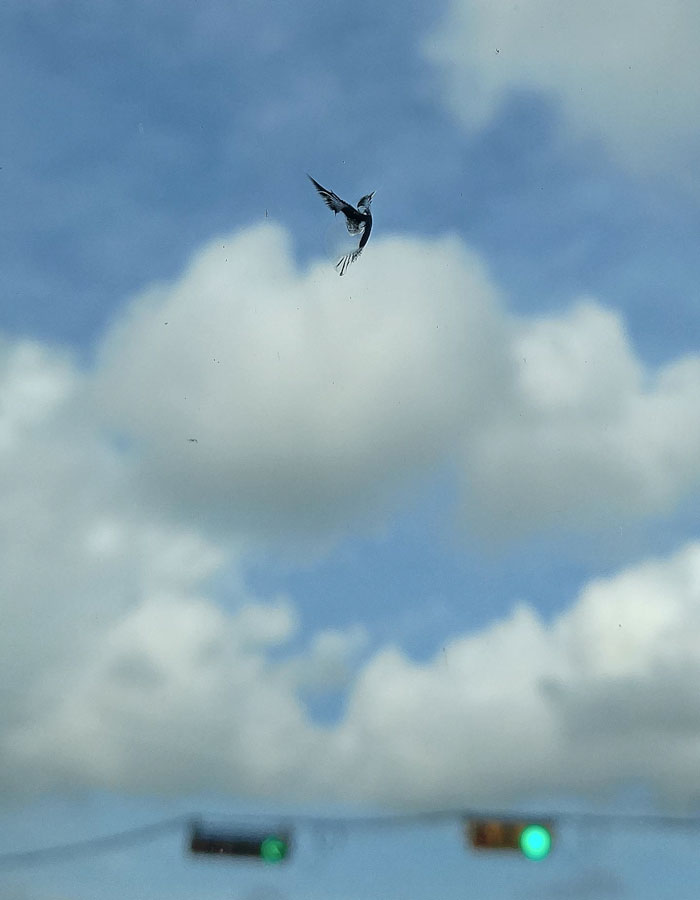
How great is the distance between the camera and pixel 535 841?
20.8 meters

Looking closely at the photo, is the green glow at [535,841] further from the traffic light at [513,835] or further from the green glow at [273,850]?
the green glow at [273,850]

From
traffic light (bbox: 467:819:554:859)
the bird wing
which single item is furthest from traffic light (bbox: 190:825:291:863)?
the bird wing

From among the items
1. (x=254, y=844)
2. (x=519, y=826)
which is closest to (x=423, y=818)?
(x=519, y=826)

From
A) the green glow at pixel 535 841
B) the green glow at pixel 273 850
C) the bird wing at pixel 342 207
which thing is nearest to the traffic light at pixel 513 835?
the green glow at pixel 535 841

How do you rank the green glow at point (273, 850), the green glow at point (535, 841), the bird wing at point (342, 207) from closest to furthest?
the green glow at point (535, 841) → the green glow at point (273, 850) → the bird wing at point (342, 207)

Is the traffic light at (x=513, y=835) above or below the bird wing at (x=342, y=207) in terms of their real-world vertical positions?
below

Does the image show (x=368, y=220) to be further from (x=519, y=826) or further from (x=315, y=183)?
(x=519, y=826)

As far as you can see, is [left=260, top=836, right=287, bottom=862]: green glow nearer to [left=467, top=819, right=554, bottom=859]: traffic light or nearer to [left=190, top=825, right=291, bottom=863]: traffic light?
[left=190, top=825, right=291, bottom=863]: traffic light

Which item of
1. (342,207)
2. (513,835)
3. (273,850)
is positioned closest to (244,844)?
(273,850)

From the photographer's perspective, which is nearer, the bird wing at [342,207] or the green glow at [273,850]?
Answer: the green glow at [273,850]

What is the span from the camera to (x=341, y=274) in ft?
83.8

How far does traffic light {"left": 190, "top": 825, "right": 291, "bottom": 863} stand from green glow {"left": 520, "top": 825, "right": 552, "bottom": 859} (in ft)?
12.7

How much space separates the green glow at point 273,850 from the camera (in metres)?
22.5

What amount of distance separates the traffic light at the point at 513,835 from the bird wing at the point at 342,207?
12.0 m
